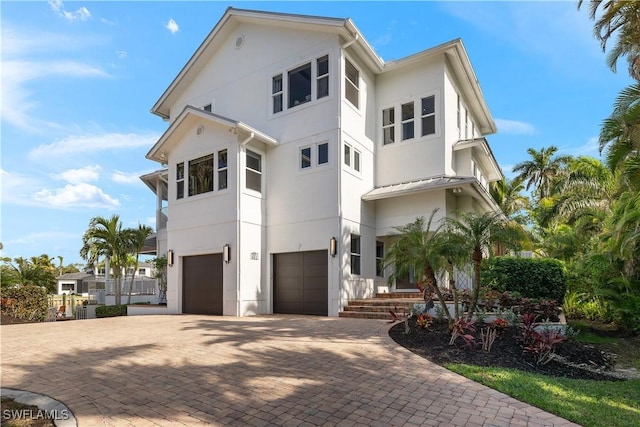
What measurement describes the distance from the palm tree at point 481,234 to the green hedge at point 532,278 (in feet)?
8.08

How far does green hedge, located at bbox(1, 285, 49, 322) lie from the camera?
51.4 ft

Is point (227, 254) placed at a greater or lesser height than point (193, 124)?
lesser

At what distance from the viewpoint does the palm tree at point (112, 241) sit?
1997 cm

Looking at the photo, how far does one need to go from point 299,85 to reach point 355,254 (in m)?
6.79

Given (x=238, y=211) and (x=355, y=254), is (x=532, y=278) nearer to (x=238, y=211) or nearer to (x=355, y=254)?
(x=355, y=254)

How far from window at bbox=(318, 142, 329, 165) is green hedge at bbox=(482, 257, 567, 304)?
636 cm

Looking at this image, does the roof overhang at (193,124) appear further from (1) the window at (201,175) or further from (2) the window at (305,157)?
(1) the window at (201,175)

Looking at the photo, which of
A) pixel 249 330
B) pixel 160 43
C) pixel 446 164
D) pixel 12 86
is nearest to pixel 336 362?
pixel 249 330

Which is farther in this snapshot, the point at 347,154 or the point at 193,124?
the point at 193,124

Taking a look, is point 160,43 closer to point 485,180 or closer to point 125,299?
point 125,299

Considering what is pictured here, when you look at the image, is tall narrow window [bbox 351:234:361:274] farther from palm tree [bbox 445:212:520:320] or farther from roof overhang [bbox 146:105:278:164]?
palm tree [bbox 445:212:520:320]

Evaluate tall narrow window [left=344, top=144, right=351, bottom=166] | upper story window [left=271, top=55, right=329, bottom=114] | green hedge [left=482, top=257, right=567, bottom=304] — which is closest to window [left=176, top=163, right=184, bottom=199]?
upper story window [left=271, top=55, right=329, bottom=114]

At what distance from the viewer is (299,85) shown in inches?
619

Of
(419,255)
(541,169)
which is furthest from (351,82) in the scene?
(541,169)
